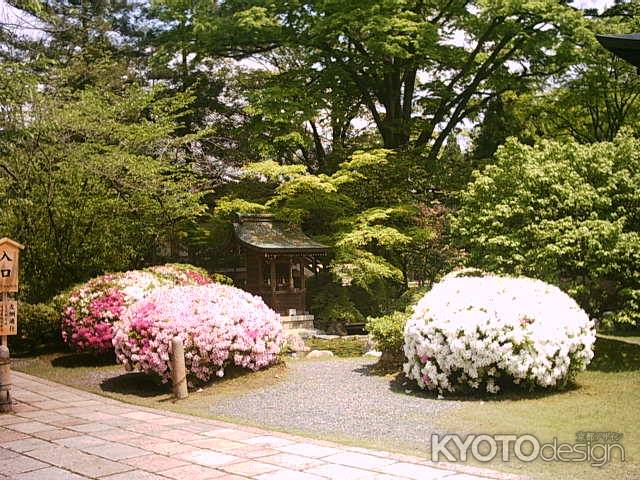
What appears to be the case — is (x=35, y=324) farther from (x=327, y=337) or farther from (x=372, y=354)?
(x=327, y=337)

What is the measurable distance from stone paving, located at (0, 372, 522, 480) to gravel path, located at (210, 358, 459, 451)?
52cm

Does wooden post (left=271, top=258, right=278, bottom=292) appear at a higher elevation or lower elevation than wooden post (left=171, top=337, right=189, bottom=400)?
higher

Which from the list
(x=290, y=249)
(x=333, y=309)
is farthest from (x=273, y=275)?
(x=333, y=309)

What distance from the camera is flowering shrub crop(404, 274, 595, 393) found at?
798 cm

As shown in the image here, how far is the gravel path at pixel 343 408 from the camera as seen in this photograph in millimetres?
6727

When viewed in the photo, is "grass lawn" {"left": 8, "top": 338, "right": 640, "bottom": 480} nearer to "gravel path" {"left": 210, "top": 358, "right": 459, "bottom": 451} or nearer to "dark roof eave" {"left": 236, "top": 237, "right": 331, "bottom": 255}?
"gravel path" {"left": 210, "top": 358, "right": 459, "bottom": 451}

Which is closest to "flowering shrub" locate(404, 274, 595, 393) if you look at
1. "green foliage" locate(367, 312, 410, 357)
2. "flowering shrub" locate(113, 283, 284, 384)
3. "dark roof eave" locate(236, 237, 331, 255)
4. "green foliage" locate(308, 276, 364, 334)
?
"green foliage" locate(367, 312, 410, 357)

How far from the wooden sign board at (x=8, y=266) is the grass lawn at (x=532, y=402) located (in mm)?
2168

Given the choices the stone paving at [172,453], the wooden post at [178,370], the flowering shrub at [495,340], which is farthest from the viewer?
the wooden post at [178,370]

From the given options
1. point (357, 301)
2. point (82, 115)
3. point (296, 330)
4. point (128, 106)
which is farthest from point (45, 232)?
point (357, 301)

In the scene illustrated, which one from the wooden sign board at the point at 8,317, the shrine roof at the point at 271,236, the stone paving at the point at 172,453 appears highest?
the shrine roof at the point at 271,236

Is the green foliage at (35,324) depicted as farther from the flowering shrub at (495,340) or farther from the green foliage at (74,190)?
the flowering shrub at (495,340)

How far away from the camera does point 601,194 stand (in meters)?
10.5

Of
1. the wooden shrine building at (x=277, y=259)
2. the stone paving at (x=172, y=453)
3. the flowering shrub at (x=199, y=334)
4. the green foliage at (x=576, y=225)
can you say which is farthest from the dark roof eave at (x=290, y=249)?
the stone paving at (x=172, y=453)
